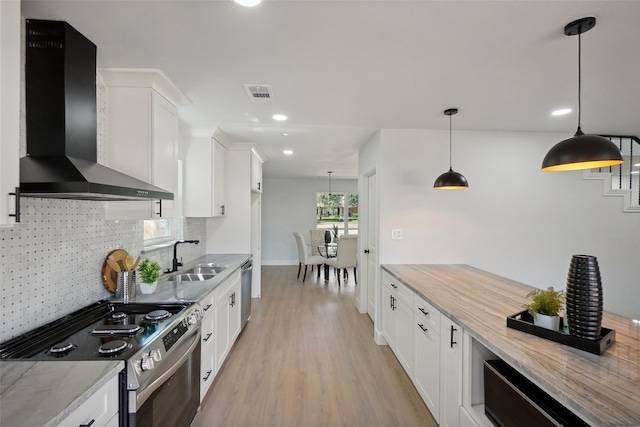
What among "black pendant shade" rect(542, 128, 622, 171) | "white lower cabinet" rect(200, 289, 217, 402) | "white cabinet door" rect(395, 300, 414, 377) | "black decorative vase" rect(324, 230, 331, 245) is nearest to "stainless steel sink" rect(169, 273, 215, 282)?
"white lower cabinet" rect(200, 289, 217, 402)

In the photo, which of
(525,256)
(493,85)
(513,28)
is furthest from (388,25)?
(525,256)

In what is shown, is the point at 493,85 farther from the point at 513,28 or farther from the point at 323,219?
the point at 323,219

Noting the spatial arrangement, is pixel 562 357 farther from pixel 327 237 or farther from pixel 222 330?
pixel 327 237

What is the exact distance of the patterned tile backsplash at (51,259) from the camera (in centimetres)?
142

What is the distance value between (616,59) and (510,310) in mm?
1758

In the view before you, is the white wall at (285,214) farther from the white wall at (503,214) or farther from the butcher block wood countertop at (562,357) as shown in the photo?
the butcher block wood countertop at (562,357)

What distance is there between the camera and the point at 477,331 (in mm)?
1537

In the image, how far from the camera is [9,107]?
3.75 feet

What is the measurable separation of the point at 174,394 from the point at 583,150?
2542mm

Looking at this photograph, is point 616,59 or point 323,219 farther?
point 323,219

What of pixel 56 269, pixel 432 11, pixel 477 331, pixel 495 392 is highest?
pixel 432 11

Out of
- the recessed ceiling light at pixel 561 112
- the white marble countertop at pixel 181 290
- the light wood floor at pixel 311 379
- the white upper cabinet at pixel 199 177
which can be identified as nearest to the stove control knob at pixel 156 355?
the white marble countertop at pixel 181 290

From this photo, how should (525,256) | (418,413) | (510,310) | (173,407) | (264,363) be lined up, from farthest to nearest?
(525,256) → (264,363) → (418,413) → (510,310) → (173,407)

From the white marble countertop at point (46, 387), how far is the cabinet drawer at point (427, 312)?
1.82 metres
